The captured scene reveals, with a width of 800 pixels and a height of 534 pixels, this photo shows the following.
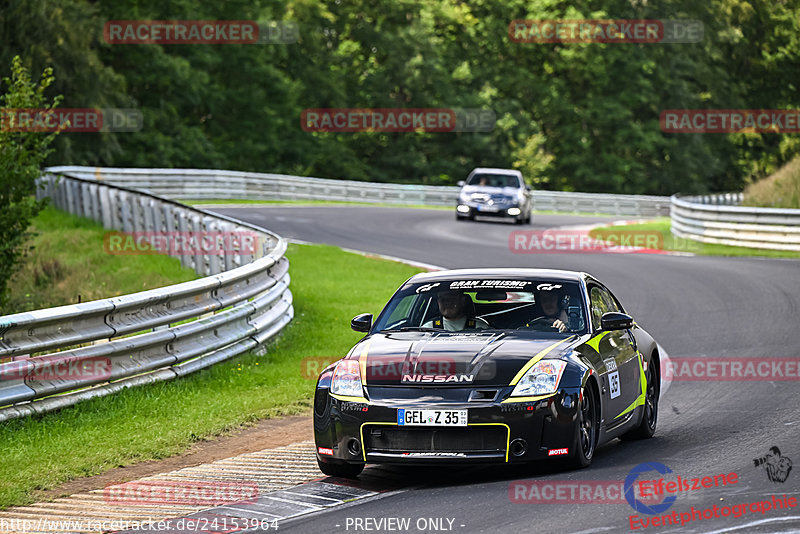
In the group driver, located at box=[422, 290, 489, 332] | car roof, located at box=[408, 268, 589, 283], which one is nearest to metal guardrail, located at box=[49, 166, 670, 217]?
car roof, located at box=[408, 268, 589, 283]

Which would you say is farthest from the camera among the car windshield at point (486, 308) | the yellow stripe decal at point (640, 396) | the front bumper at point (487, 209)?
the front bumper at point (487, 209)

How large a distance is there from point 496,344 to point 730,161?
74.9 m

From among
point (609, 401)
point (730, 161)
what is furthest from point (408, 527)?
point (730, 161)

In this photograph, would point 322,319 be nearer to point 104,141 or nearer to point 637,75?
point 104,141

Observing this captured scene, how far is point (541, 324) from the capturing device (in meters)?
9.16

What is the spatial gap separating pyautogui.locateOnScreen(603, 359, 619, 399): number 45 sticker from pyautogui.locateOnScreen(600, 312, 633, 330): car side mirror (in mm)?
241

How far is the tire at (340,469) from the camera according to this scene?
8.26 meters

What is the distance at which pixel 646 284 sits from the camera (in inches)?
840
